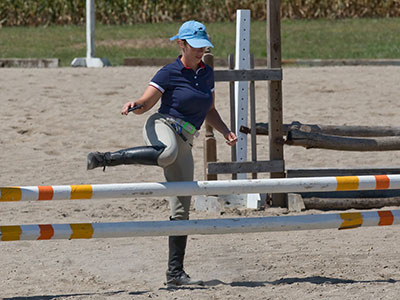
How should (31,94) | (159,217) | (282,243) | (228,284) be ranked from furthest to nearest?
(31,94) → (159,217) → (282,243) → (228,284)

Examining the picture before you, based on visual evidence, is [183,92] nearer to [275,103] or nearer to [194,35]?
[194,35]

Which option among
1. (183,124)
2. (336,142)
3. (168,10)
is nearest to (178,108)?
(183,124)

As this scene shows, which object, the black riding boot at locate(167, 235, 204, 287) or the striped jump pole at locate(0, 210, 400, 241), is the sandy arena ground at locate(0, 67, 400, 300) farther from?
the striped jump pole at locate(0, 210, 400, 241)

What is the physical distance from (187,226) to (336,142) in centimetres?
309

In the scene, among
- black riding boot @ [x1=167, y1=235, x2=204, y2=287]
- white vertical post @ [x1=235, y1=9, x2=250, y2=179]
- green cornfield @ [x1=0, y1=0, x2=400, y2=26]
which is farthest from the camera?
green cornfield @ [x1=0, y1=0, x2=400, y2=26]

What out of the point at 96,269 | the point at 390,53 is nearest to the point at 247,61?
the point at 96,269

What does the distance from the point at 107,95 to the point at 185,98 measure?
7678mm

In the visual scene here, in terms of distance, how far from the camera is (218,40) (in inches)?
784

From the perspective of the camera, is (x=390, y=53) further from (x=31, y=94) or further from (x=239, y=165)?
(x=239, y=165)

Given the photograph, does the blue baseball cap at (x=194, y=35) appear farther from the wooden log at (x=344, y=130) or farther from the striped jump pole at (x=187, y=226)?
the wooden log at (x=344, y=130)

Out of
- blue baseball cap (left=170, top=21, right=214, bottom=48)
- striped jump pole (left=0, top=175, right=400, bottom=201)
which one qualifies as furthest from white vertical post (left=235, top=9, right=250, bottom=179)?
striped jump pole (left=0, top=175, right=400, bottom=201)

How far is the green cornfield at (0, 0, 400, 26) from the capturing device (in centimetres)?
2509

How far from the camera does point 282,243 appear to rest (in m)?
7.02

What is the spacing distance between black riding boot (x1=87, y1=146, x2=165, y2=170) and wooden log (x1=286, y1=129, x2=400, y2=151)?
114 inches
